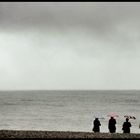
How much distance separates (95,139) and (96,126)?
4.78m

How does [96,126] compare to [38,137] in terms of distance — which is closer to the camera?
[38,137]

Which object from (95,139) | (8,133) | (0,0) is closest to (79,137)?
(95,139)

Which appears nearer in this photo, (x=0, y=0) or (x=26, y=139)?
(x=0, y=0)

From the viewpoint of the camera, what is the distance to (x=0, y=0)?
38.1 ft

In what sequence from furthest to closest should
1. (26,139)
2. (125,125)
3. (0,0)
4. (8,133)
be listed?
1. (125,125)
2. (8,133)
3. (26,139)
4. (0,0)

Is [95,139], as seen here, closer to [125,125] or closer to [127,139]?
[127,139]

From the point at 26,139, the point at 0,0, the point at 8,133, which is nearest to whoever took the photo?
the point at 0,0

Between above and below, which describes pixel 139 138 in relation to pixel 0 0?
below

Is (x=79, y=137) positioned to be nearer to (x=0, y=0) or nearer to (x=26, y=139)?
(x=26, y=139)

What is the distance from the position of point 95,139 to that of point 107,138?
0.52 meters

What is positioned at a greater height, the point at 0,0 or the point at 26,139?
the point at 0,0

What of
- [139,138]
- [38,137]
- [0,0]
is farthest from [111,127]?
[0,0]

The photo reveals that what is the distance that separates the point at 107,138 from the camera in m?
14.5

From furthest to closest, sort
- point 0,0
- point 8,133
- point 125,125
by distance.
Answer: point 125,125 → point 8,133 → point 0,0
